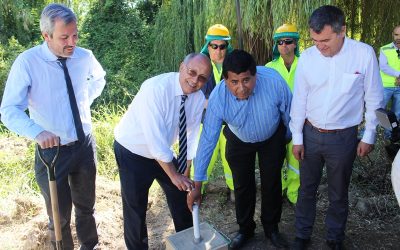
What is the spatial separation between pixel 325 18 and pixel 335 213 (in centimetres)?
151

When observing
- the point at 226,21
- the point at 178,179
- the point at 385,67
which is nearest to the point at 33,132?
the point at 178,179

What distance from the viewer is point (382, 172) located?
4.23 m

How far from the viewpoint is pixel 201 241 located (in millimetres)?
1997

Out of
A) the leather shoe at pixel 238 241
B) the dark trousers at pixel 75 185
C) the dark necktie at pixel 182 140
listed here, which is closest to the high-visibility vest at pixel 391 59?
the leather shoe at pixel 238 241

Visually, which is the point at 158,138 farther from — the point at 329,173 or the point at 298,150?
the point at 329,173

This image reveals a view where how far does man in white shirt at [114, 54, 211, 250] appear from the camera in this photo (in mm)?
2350

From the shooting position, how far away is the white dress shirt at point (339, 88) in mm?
2587

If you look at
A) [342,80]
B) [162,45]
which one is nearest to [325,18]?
[342,80]

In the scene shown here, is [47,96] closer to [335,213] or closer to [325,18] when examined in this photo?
[325,18]

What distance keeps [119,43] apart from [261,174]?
8252 mm

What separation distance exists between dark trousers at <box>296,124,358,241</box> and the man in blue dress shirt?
20cm

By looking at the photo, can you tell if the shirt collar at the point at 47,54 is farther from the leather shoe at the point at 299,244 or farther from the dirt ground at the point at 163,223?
the leather shoe at the point at 299,244

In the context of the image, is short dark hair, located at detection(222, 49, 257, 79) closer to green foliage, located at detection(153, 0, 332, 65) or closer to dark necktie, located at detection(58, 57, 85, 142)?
dark necktie, located at detection(58, 57, 85, 142)

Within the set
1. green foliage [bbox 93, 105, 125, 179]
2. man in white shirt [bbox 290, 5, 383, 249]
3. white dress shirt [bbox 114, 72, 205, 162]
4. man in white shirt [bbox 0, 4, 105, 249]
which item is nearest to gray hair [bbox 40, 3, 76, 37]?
man in white shirt [bbox 0, 4, 105, 249]
